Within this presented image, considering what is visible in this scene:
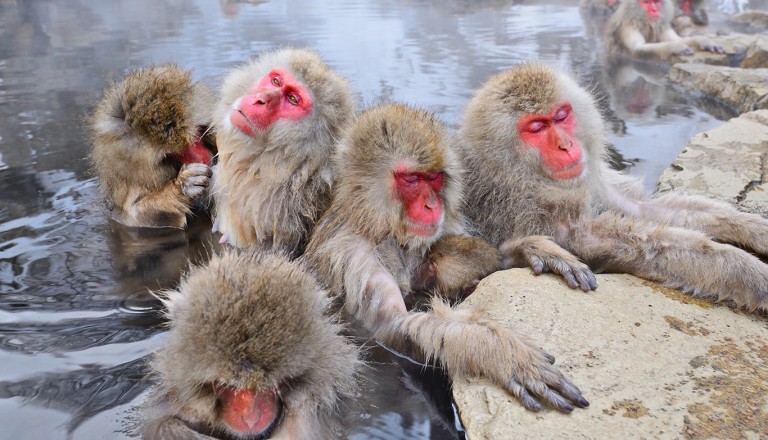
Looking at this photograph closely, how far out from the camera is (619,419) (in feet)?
7.78

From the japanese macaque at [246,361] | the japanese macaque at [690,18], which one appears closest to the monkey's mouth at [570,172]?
the japanese macaque at [246,361]

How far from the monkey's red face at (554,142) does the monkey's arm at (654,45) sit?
6369 mm

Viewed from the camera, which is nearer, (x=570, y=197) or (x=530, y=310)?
(x=530, y=310)

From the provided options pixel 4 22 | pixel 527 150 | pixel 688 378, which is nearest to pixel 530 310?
pixel 688 378

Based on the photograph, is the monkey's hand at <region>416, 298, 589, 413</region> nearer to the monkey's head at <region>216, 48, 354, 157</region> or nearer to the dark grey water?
the dark grey water

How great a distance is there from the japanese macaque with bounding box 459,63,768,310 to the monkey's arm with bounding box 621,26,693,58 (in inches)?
238

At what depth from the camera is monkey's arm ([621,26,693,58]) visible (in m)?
9.18

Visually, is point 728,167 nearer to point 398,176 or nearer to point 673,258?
point 673,258

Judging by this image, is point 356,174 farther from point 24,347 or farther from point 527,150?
point 24,347

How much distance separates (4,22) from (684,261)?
488 inches

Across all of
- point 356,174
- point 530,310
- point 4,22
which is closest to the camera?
point 530,310

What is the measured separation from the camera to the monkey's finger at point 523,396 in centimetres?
248

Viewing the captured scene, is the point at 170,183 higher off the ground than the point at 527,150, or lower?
lower

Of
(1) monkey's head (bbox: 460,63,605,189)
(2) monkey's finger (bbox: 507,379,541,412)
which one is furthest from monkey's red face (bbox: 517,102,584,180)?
(2) monkey's finger (bbox: 507,379,541,412)
